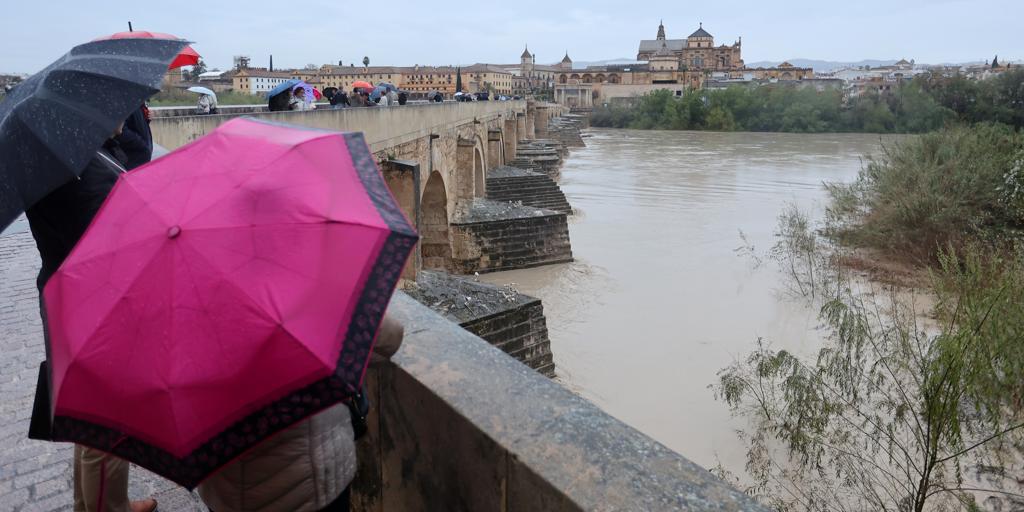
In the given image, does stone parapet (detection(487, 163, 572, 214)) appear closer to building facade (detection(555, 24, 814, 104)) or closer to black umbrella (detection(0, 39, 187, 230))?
black umbrella (detection(0, 39, 187, 230))

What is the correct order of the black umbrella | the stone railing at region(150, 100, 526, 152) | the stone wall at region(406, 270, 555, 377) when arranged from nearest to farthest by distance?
the black umbrella, the stone railing at region(150, 100, 526, 152), the stone wall at region(406, 270, 555, 377)

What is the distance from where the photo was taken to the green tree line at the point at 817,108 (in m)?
38.7

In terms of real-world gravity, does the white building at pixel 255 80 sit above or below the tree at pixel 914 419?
above

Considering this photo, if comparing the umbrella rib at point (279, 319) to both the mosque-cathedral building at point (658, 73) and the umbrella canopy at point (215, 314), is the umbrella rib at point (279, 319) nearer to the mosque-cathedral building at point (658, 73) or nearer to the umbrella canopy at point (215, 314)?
the umbrella canopy at point (215, 314)

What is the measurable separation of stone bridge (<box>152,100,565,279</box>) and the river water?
1579mm

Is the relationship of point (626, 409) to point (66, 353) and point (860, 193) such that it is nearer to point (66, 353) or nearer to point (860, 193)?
point (66, 353)

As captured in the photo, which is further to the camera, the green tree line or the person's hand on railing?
the green tree line

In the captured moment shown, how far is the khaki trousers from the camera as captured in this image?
1546 mm

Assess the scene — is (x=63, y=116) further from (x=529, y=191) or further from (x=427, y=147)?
(x=529, y=191)

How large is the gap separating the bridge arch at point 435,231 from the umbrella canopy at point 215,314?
479 inches

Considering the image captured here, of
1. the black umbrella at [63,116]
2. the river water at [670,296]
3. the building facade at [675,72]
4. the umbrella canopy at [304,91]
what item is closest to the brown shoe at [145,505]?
the black umbrella at [63,116]

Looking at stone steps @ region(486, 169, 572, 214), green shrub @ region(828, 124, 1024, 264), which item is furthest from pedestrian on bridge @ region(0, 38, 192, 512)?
stone steps @ region(486, 169, 572, 214)

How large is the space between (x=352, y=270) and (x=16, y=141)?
85cm

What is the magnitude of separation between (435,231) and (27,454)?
1139 centimetres
